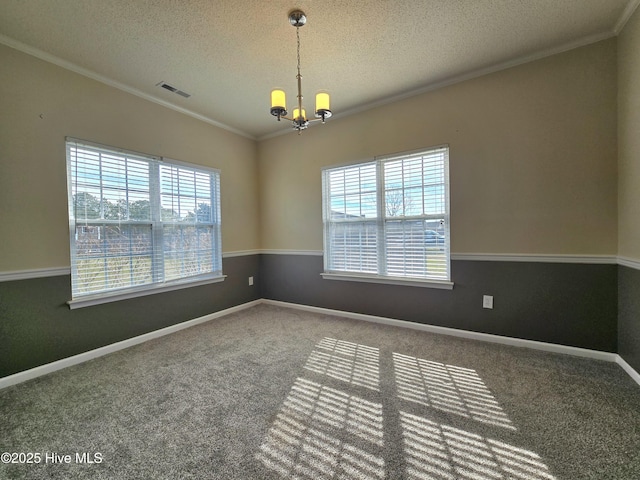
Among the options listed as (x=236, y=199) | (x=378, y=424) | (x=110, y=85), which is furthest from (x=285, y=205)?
(x=378, y=424)

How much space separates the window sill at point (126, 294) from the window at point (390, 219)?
1.80m

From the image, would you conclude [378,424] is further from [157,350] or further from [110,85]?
[110,85]

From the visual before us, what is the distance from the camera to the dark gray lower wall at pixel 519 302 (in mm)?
2373

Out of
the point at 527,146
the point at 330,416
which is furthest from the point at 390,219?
the point at 330,416

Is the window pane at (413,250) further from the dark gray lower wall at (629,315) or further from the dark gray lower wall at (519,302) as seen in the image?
the dark gray lower wall at (629,315)

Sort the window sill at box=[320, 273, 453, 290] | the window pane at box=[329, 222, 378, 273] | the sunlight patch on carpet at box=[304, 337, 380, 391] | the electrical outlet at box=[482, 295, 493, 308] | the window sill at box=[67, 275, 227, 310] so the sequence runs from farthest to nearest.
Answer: the window pane at box=[329, 222, 378, 273]
the window sill at box=[320, 273, 453, 290]
the electrical outlet at box=[482, 295, 493, 308]
the window sill at box=[67, 275, 227, 310]
the sunlight patch on carpet at box=[304, 337, 380, 391]

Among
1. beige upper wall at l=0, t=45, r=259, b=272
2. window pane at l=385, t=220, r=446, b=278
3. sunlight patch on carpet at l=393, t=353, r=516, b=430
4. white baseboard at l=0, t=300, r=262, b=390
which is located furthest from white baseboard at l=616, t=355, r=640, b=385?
beige upper wall at l=0, t=45, r=259, b=272

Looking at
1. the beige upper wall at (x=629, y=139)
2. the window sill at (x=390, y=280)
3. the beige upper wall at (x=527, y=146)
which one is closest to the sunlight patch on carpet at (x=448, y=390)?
the window sill at (x=390, y=280)

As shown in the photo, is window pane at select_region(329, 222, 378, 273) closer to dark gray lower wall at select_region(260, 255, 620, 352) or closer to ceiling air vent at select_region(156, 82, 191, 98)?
dark gray lower wall at select_region(260, 255, 620, 352)

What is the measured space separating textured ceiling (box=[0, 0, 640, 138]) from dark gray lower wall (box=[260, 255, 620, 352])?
1995 millimetres

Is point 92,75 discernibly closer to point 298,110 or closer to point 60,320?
point 298,110

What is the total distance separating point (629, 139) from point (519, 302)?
1.56 meters

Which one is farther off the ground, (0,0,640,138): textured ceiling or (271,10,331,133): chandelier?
(0,0,640,138): textured ceiling

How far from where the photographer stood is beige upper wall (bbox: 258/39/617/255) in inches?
91.3
